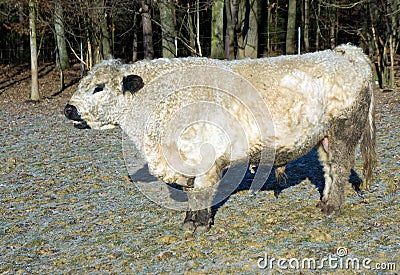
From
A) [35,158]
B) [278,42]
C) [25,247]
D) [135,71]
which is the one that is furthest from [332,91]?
[278,42]

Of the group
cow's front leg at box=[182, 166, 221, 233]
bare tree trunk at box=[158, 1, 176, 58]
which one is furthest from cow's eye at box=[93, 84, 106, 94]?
bare tree trunk at box=[158, 1, 176, 58]

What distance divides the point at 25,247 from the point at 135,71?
7.86 ft

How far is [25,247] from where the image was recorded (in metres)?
5.77

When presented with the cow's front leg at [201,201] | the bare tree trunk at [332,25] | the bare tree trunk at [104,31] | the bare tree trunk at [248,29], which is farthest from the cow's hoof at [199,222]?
the bare tree trunk at [104,31]

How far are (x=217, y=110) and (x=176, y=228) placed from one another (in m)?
1.54

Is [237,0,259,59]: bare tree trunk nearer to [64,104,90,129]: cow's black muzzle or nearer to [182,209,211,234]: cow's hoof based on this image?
[182,209,211,234]: cow's hoof

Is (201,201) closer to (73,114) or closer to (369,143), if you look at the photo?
(73,114)

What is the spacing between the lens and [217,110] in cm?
567

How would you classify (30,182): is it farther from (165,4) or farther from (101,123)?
(165,4)

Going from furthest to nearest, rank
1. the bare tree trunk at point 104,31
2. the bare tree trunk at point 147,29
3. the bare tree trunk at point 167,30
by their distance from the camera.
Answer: the bare tree trunk at point 104,31
the bare tree trunk at point 167,30
the bare tree trunk at point 147,29

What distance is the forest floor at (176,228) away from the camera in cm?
505

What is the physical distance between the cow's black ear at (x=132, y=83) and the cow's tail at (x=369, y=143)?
9.70 ft

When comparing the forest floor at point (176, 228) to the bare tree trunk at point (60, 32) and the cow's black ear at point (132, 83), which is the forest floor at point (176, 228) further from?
the bare tree trunk at point (60, 32)

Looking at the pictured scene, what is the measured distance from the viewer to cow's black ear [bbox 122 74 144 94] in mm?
5613
